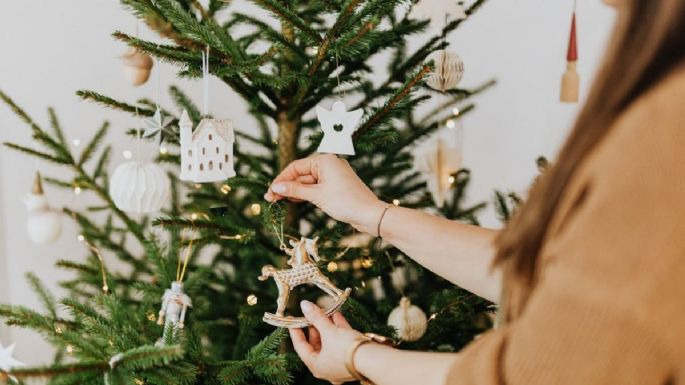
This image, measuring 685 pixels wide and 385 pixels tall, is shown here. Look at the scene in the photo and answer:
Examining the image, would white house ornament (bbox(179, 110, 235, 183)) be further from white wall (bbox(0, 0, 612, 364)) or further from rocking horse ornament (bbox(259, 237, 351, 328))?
white wall (bbox(0, 0, 612, 364))

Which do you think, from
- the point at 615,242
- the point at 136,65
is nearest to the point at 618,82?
the point at 615,242

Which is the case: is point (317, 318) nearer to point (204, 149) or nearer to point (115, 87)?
point (204, 149)

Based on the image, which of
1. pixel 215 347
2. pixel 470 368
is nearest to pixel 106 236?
pixel 215 347

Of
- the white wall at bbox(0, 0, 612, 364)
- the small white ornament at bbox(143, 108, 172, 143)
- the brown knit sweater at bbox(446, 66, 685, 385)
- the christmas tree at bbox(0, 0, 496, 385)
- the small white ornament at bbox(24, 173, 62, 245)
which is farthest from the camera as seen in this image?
the white wall at bbox(0, 0, 612, 364)

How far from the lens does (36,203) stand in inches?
44.4

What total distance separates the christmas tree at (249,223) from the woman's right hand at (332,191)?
4 centimetres

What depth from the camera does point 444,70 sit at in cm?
99

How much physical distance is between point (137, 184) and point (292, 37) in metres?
0.33

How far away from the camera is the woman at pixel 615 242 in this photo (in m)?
0.47

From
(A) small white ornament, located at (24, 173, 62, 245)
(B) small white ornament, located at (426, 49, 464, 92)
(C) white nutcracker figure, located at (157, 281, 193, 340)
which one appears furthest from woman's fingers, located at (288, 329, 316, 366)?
(A) small white ornament, located at (24, 173, 62, 245)

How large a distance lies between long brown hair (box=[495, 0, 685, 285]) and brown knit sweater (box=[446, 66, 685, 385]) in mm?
13

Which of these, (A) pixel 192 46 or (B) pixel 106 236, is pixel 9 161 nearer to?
(B) pixel 106 236

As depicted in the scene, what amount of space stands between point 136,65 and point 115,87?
0.56m

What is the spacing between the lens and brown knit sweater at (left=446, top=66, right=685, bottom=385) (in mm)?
470
